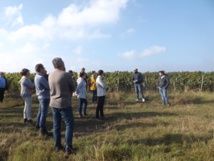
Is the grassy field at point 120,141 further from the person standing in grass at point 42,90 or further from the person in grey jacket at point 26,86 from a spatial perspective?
the person in grey jacket at point 26,86

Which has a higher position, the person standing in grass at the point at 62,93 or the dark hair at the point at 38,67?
the dark hair at the point at 38,67

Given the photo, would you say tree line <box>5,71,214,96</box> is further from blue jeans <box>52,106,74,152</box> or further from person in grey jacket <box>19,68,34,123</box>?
blue jeans <box>52,106,74,152</box>

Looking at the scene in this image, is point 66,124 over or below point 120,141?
over

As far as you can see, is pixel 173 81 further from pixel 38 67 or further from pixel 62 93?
pixel 62 93

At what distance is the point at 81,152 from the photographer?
5.17 meters

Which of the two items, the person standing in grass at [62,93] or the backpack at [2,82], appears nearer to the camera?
the person standing in grass at [62,93]

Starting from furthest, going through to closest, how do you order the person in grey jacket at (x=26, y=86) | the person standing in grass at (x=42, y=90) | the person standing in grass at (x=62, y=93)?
1. the person in grey jacket at (x=26, y=86)
2. the person standing in grass at (x=42, y=90)
3. the person standing in grass at (x=62, y=93)

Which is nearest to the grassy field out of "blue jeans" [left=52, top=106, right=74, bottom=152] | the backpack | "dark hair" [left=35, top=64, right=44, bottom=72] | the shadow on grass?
the shadow on grass

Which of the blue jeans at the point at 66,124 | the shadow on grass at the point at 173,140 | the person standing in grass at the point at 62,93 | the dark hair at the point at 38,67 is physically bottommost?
the shadow on grass at the point at 173,140

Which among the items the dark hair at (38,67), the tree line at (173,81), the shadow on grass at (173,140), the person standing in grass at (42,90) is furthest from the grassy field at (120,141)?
the tree line at (173,81)

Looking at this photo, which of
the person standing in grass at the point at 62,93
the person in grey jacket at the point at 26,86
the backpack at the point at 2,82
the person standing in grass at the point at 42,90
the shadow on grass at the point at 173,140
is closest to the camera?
the person standing in grass at the point at 62,93

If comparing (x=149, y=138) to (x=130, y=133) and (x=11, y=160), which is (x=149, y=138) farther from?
(x=11, y=160)

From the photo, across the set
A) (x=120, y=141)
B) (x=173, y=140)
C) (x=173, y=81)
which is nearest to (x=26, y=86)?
(x=120, y=141)

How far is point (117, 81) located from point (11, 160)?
17024mm
